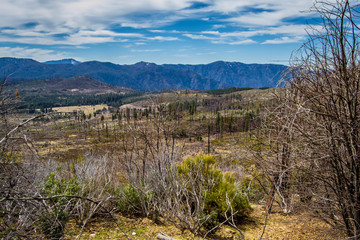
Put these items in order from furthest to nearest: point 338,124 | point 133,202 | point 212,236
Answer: point 133,202 < point 212,236 < point 338,124

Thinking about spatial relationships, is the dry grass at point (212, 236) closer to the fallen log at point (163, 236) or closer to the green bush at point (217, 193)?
the fallen log at point (163, 236)

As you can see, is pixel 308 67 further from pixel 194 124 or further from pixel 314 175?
pixel 194 124

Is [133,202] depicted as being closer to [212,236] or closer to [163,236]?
[163,236]

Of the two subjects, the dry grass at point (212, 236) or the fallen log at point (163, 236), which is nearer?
the fallen log at point (163, 236)

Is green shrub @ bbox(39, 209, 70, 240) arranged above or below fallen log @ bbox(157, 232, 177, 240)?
above

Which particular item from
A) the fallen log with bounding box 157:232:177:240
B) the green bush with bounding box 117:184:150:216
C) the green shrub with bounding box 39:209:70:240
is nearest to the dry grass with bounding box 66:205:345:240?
A: the fallen log with bounding box 157:232:177:240

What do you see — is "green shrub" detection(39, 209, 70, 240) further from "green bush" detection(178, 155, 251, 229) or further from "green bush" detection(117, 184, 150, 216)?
"green bush" detection(178, 155, 251, 229)

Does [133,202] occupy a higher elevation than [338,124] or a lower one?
lower

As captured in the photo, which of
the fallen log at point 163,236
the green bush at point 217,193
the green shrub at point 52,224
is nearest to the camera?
the green shrub at point 52,224

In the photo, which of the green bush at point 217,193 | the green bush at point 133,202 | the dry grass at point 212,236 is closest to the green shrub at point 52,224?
the dry grass at point 212,236

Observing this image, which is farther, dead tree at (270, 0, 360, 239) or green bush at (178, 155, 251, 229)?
green bush at (178, 155, 251, 229)

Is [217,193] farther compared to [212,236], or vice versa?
[217,193]

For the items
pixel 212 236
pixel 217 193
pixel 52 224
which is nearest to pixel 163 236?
pixel 212 236

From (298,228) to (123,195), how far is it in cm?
519
